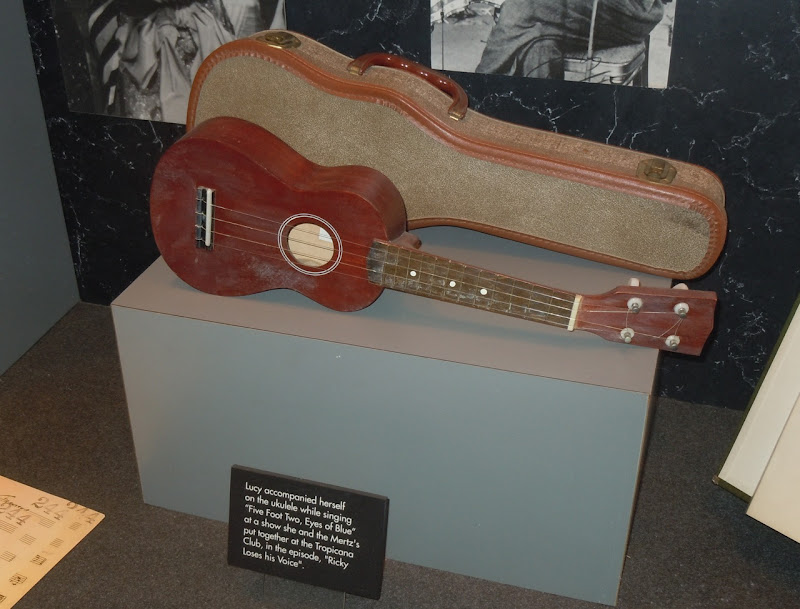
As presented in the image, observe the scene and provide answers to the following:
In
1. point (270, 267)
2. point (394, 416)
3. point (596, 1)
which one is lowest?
point (394, 416)

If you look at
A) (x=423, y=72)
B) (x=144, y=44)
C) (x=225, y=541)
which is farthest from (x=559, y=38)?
(x=225, y=541)

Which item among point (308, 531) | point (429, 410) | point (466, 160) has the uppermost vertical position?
point (466, 160)

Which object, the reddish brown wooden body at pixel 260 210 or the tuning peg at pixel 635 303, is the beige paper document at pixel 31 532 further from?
the tuning peg at pixel 635 303

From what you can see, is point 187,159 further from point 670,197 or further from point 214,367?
point 670,197

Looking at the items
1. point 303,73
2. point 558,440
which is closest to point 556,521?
point 558,440

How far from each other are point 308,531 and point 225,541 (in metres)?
0.22

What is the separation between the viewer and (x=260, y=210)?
49.6 inches

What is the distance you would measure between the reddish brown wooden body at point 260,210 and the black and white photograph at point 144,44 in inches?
14.1

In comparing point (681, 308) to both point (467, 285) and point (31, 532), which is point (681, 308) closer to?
point (467, 285)

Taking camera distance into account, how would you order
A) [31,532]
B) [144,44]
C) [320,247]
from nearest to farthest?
[320,247], [31,532], [144,44]

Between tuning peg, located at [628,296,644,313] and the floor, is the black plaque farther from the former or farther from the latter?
tuning peg, located at [628,296,644,313]

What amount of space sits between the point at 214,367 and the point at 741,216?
0.92m

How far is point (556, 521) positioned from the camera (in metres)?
1.28

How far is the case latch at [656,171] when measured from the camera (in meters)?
1.26
